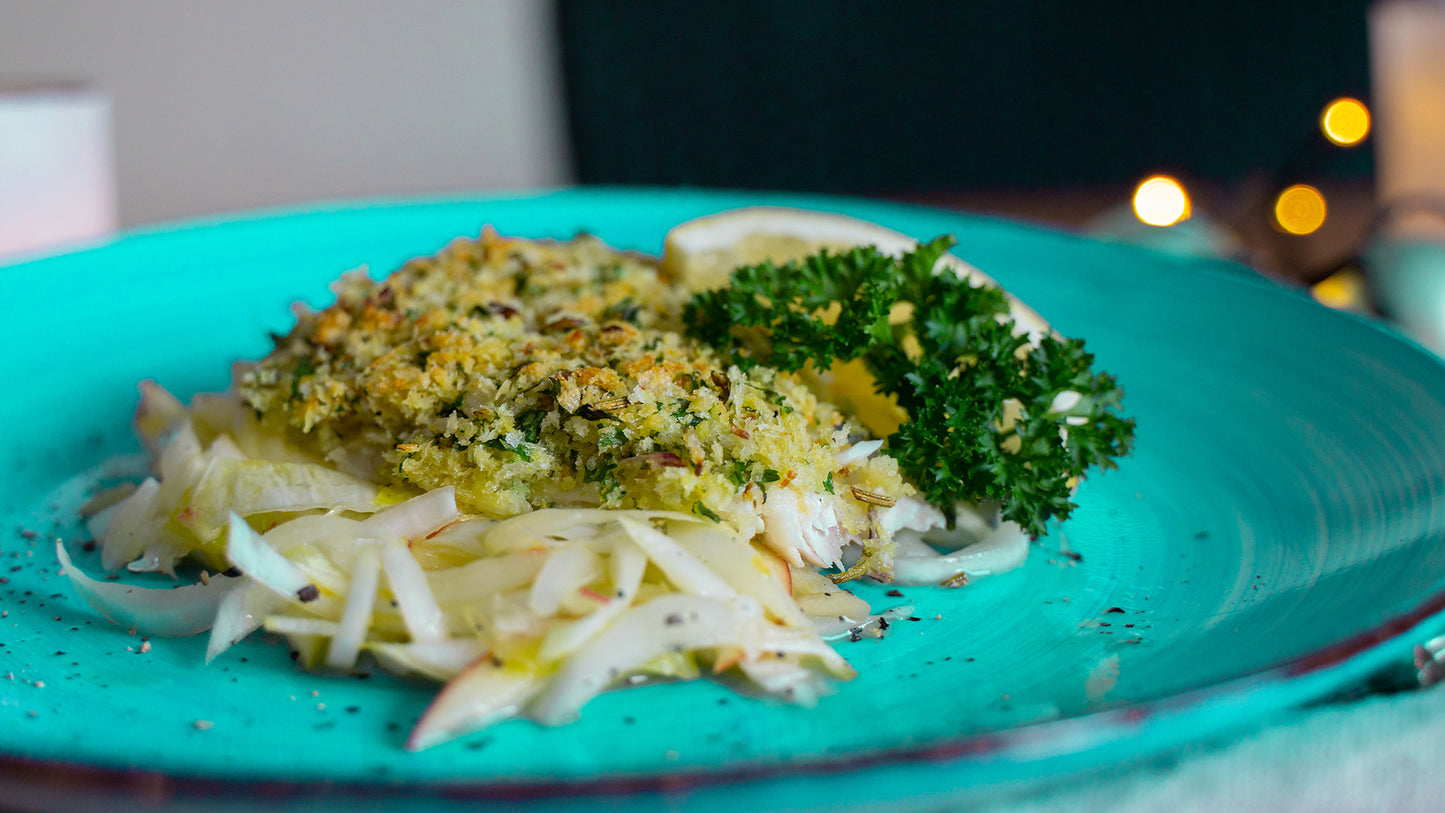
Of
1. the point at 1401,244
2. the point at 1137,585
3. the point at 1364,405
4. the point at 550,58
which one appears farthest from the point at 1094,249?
the point at 550,58

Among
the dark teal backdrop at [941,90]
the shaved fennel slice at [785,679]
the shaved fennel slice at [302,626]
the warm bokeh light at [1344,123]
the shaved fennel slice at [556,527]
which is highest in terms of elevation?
the dark teal backdrop at [941,90]

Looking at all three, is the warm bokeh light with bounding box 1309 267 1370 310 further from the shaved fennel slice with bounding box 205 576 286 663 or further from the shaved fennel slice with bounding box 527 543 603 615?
the shaved fennel slice with bounding box 205 576 286 663

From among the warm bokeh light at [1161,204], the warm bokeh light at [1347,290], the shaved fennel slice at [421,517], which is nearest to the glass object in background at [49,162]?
the shaved fennel slice at [421,517]

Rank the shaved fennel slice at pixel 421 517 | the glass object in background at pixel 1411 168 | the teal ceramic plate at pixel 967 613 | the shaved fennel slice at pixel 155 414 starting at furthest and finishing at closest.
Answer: the glass object in background at pixel 1411 168, the shaved fennel slice at pixel 155 414, the shaved fennel slice at pixel 421 517, the teal ceramic plate at pixel 967 613

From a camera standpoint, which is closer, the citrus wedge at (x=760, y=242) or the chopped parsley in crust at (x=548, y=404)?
the chopped parsley in crust at (x=548, y=404)

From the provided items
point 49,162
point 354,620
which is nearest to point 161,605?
point 354,620

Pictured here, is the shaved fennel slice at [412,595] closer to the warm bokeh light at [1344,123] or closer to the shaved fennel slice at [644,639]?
the shaved fennel slice at [644,639]

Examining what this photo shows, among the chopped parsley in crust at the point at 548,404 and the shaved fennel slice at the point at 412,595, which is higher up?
the chopped parsley in crust at the point at 548,404

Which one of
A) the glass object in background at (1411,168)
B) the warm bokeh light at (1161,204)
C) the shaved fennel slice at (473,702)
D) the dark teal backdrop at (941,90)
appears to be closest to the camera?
the shaved fennel slice at (473,702)
